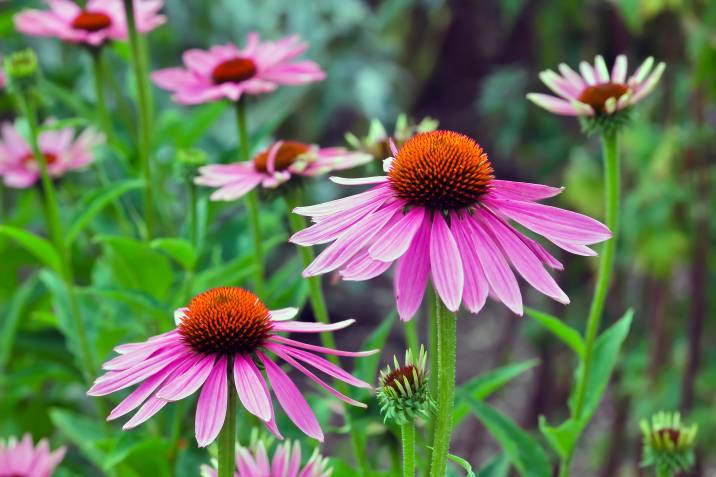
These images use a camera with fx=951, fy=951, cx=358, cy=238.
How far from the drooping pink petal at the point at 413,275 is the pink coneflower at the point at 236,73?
1.31ft

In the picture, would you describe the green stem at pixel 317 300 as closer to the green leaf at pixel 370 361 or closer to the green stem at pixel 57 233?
the green leaf at pixel 370 361

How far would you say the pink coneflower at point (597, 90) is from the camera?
0.71m

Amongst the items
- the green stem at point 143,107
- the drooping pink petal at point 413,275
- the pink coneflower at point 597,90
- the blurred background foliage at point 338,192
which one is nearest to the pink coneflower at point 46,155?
the blurred background foliage at point 338,192

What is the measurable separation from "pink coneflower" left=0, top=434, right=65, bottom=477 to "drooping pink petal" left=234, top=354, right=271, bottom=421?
1.02 ft

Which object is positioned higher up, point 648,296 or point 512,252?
point 512,252

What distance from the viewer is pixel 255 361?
55 centimetres

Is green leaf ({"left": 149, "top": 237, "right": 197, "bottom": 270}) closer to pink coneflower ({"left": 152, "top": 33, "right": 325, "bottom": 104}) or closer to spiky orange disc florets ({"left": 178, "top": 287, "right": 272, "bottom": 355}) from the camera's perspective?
pink coneflower ({"left": 152, "top": 33, "right": 325, "bottom": 104})

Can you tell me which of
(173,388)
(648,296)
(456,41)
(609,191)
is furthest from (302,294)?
(456,41)

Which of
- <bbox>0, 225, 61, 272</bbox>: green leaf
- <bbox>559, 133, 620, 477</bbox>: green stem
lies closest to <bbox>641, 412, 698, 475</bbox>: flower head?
<bbox>559, 133, 620, 477</bbox>: green stem

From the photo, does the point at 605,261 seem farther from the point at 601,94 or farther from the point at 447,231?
the point at 447,231

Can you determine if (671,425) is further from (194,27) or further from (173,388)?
(194,27)

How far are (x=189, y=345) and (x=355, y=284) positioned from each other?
1978 mm

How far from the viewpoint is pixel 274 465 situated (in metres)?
0.63

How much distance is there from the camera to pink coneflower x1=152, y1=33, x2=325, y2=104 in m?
0.89
